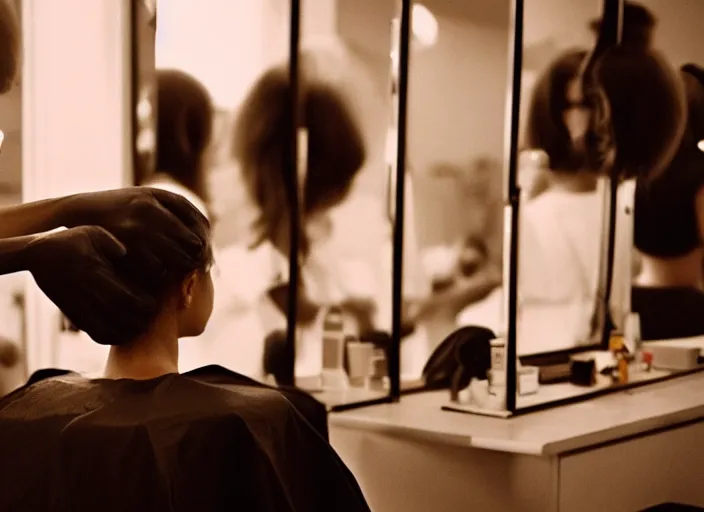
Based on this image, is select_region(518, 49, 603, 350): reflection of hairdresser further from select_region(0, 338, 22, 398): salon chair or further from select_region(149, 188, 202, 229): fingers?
select_region(149, 188, 202, 229): fingers

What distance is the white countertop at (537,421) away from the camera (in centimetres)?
207

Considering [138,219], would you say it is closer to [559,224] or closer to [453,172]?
[453,172]

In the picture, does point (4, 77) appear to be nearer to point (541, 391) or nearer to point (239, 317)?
point (239, 317)

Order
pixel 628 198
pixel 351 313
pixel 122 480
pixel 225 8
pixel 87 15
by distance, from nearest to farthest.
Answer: pixel 122 480 → pixel 87 15 → pixel 225 8 → pixel 351 313 → pixel 628 198

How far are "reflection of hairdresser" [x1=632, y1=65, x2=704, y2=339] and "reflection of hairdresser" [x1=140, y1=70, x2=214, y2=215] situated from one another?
66.1 inches

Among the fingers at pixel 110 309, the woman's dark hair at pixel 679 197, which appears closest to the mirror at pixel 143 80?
the fingers at pixel 110 309

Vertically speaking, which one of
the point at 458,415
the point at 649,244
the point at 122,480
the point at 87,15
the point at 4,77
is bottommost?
the point at 458,415

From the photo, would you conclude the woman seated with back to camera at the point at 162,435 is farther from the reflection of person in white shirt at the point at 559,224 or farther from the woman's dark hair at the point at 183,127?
the reflection of person in white shirt at the point at 559,224

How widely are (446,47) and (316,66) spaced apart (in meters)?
0.47

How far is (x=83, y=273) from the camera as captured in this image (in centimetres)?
124

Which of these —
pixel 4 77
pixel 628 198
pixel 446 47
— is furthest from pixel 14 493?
pixel 628 198

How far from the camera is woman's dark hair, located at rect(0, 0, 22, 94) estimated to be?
200cm

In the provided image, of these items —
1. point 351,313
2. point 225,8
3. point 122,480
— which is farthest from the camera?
point 351,313

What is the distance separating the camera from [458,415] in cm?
240
